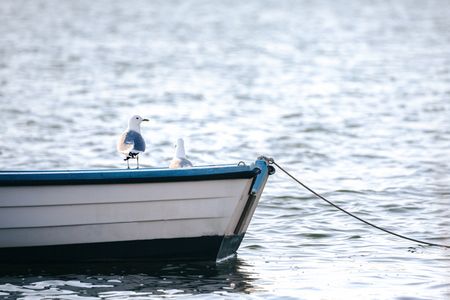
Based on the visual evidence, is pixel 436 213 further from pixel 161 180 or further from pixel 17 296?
pixel 17 296

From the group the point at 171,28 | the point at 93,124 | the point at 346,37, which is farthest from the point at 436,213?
the point at 171,28

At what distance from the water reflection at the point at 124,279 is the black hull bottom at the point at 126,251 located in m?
0.08

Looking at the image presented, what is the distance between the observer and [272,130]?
23578 millimetres

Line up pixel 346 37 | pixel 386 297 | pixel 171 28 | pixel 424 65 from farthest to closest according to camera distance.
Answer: pixel 171 28 → pixel 346 37 → pixel 424 65 → pixel 386 297

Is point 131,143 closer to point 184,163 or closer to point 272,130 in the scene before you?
point 184,163

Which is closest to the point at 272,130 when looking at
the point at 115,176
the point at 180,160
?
the point at 180,160

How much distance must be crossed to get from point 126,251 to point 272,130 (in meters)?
12.0

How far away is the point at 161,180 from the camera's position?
11297mm

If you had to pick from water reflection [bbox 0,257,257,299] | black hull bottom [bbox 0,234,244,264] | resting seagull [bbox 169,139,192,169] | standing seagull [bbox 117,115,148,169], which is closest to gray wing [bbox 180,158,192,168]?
resting seagull [bbox 169,139,192,169]

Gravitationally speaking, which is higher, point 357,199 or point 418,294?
point 357,199

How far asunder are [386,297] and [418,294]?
1.16 ft

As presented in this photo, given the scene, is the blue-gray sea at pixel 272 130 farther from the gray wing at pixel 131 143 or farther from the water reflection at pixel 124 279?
the gray wing at pixel 131 143

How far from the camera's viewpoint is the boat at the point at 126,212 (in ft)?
37.0

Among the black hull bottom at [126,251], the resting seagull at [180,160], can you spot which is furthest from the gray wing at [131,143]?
the black hull bottom at [126,251]
